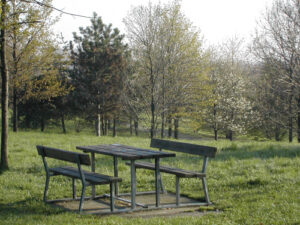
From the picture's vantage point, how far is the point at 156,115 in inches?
919

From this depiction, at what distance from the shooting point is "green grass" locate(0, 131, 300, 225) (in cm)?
530

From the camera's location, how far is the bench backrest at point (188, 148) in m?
6.43

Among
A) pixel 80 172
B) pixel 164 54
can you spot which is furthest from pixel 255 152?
pixel 164 54

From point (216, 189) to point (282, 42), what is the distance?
11714mm

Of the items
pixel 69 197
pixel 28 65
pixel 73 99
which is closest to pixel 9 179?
pixel 69 197

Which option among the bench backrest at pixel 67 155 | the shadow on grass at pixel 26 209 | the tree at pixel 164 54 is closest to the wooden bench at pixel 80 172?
the bench backrest at pixel 67 155

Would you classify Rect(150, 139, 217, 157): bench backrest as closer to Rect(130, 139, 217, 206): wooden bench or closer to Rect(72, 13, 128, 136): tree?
Rect(130, 139, 217, 206): wooden bench

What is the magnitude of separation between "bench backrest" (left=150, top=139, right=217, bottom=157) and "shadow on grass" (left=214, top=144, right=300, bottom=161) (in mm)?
3878

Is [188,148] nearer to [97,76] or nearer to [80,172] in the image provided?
[80,172]

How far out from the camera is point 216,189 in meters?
7.61

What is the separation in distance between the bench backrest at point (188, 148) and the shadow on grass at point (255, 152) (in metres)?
3.88

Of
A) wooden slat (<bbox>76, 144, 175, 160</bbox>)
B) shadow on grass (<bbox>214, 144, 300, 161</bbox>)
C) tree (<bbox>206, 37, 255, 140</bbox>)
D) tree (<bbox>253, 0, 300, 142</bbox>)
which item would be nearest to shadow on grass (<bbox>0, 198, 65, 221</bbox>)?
wooden slat (<bbox>76, 144, 175, 160</bbox>)

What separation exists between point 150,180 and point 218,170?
5.70 ft

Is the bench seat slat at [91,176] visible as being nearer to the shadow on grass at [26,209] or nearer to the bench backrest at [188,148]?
the shadow on grass at [26,209]
